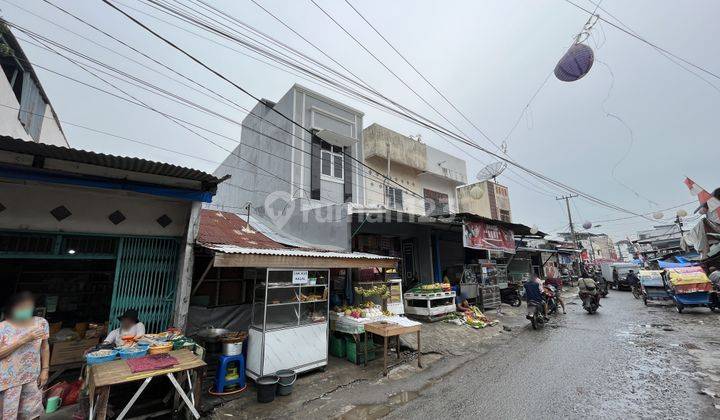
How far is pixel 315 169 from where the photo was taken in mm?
13953

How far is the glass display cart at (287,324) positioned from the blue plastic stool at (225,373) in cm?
26

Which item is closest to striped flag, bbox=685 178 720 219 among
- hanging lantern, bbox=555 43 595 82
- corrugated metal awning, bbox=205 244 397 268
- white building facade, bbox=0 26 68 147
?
hanging lantern, bbox=555 43 595 82

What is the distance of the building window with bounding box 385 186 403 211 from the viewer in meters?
16.7

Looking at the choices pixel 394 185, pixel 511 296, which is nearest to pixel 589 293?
pixel 511 296

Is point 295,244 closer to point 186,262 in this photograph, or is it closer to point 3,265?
point 186,262

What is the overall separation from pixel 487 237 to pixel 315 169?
8.52 m

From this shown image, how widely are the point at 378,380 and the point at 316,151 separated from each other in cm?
1055

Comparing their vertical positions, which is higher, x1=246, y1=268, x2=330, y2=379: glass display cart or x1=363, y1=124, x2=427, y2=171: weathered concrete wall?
x1=363, y1=124, x2=427, y2=171: weathered concrete wall

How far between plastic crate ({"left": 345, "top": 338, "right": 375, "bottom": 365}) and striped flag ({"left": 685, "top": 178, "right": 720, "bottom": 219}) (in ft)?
42.6

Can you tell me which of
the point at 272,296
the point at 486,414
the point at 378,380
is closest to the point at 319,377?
the point at 378,380

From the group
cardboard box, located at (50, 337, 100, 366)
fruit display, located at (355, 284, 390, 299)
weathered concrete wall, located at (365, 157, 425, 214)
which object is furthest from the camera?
weathered concrete wall, located at (365, 157, 425, 214)

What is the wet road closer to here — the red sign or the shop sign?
the shop sign

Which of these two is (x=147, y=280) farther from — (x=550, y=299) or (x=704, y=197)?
(x=704, y=197)

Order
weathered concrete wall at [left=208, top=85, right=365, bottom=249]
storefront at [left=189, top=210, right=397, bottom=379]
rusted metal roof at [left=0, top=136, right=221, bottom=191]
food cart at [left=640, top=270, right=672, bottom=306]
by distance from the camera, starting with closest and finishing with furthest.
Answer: rusted metal roof at [left=0, top=136, right=221, bottom=191] < storefront at [left=189, top=210, right=397, bottom=379] < weathered concrete wall at [left=208, top=85, right=365, bottom=249] < food cart at [left=640, top=270, right=672, bottom=306]
